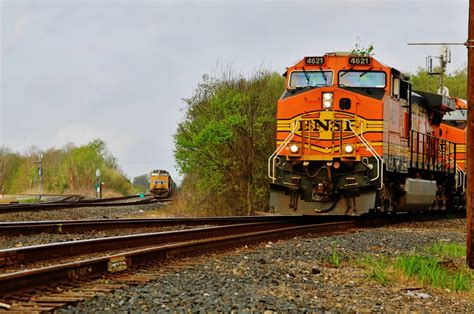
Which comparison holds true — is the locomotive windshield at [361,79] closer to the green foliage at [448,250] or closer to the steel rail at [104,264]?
the green foliage at [448,250]

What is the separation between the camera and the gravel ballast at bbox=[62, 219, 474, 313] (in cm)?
514

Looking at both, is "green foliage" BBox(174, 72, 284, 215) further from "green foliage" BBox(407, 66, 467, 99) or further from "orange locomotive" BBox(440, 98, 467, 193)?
"green foliage" BBox(407, 66, 467, 99)

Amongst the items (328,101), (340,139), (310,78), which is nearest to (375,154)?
(340,139)

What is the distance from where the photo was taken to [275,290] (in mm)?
5961

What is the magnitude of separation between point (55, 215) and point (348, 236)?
9719mm

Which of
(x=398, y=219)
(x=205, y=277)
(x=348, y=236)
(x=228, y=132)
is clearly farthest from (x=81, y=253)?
(x=228, y=132)

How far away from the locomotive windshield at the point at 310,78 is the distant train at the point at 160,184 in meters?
38.9

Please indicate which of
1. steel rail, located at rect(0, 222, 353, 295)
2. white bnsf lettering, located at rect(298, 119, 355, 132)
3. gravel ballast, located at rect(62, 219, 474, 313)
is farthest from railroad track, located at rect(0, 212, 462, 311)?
white bnsf lettering, located at rect(298, 119, 355, 132)

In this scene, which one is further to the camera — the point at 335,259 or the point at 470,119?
the point at 470,119

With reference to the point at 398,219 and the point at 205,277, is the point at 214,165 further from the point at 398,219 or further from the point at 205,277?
the point at 205,277

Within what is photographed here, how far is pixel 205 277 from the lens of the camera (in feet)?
21.2

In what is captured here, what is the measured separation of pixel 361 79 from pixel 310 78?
1.07 m

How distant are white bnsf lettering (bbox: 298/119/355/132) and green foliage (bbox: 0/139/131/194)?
47090 mm

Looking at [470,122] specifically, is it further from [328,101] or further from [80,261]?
[328,101]
